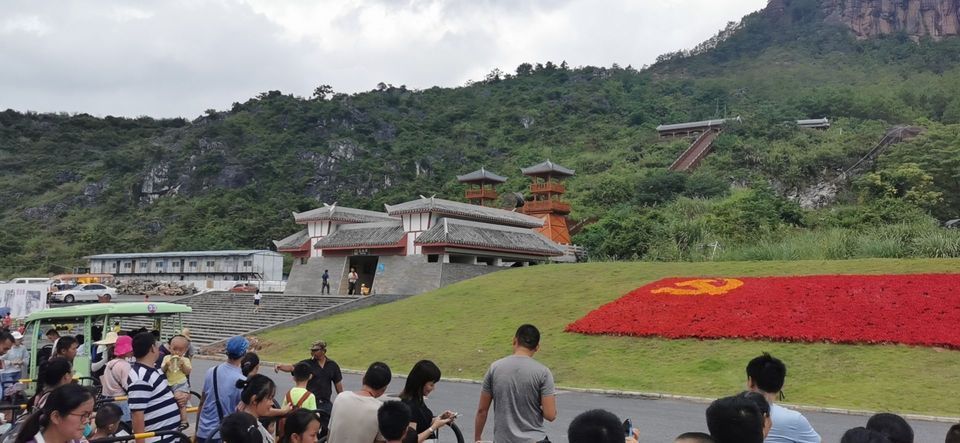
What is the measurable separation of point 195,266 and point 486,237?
3086 cm

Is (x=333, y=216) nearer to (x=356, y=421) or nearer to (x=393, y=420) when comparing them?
(x=356, y=421)

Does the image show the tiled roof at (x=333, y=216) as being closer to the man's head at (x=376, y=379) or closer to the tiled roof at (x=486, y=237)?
the tiled roof at (x=486, y=237)

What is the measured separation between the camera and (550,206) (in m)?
51.9

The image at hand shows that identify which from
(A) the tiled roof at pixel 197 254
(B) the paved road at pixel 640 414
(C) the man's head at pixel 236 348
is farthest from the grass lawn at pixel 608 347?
(A) the tiled roof at pixel 197 254

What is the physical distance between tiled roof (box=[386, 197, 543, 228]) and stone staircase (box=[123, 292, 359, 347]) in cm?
571

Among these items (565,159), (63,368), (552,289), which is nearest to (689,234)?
(552,289)

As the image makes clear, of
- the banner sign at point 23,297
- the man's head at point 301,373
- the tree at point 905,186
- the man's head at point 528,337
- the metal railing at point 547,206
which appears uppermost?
the tree at point 905,186

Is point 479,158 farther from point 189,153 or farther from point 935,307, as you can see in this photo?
point 935,307

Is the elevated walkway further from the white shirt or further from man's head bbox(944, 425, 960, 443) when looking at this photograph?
the white shirt

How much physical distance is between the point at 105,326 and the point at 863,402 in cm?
1413

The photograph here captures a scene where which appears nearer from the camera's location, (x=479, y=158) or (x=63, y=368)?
(x=63, y=368)

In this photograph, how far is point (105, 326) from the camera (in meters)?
12.2

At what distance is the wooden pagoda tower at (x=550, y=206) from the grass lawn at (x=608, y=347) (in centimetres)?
1974

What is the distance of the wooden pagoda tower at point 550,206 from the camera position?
5175 centimetres
